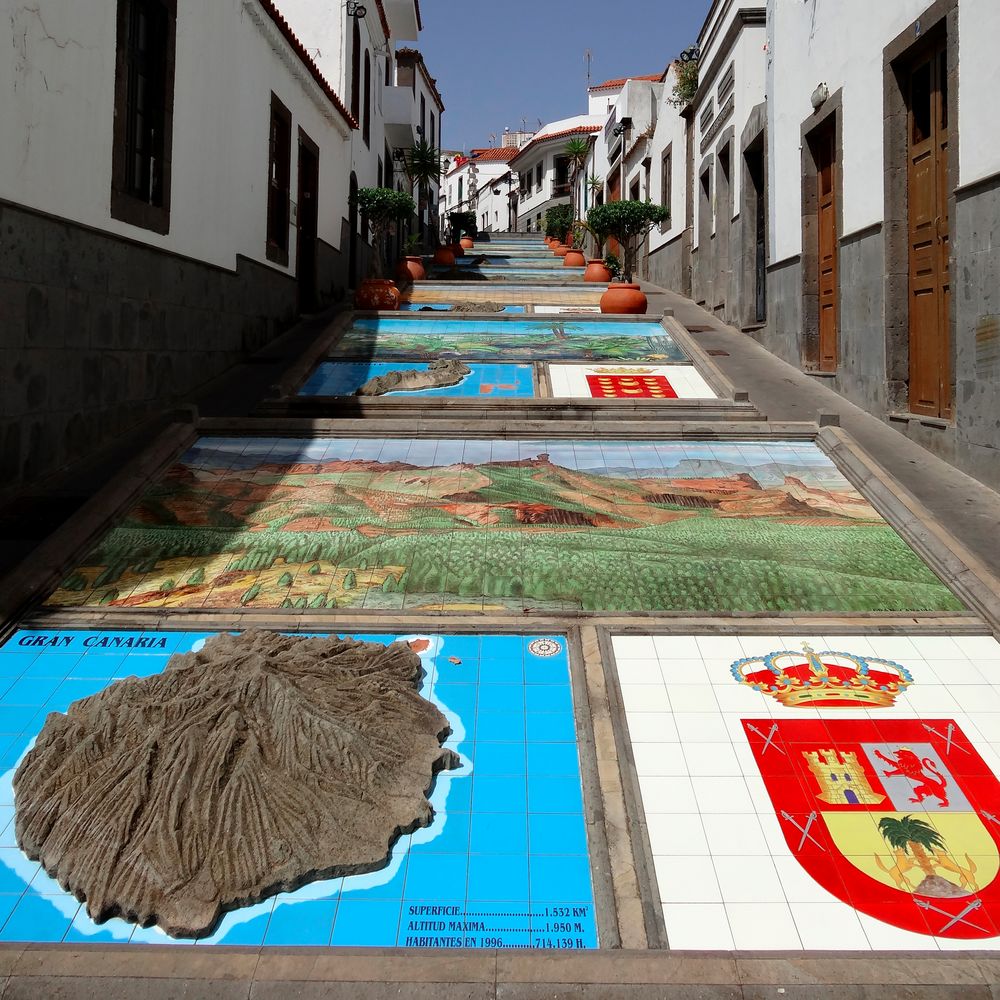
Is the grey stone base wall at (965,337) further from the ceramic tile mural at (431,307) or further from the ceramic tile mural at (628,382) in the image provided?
the ceramic tile mural at (431,307)

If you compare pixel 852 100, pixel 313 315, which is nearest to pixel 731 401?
pixel 852 100

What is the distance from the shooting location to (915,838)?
9.46ft

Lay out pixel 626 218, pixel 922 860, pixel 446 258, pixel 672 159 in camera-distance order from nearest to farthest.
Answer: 1. pixel 922 860
2. pixel 626 218
3. pixel 672 159
4. pixel 446 258

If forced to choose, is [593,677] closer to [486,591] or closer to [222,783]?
[486,591]

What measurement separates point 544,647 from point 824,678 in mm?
1254

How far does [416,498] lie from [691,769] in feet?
9.38

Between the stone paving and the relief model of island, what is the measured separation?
82 millimetres

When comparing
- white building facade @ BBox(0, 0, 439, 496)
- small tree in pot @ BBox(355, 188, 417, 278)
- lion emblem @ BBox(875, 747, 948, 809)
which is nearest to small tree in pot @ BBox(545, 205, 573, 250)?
small tree in pot @ BBox(355, 188, 417, 278)

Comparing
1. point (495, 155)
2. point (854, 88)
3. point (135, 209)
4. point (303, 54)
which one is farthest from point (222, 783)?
point (495, 155)

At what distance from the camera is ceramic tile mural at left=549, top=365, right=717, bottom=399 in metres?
8.25

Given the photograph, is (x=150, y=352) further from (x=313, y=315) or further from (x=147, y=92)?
(x=313, y=315)

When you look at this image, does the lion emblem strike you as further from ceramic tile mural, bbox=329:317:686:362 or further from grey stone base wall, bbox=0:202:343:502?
ceramic tile mural, bbox=329:317:686:362

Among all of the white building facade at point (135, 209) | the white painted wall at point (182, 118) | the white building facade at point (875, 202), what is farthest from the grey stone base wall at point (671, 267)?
the white building facade at point (135, 209)

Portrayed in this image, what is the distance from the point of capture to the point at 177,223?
8516mm
